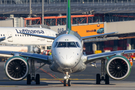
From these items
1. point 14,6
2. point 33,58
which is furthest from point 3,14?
point 33,58

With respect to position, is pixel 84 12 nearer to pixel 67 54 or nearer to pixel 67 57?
pixel 67 54

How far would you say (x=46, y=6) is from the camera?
329ft

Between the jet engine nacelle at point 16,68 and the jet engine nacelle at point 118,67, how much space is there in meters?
5.67

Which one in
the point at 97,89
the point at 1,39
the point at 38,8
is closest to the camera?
the point at 97,89

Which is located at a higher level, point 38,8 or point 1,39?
point 38,8

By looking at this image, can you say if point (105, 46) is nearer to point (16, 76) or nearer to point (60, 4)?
point (60, 4)

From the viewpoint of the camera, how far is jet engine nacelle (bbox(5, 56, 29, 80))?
20.1 metres

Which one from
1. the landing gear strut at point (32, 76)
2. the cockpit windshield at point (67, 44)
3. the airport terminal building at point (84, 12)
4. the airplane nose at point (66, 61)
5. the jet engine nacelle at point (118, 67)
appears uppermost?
the airport terminal building at point (84, 12)

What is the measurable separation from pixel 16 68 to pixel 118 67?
6.99m

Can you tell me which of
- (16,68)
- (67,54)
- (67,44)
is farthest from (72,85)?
(16,68)

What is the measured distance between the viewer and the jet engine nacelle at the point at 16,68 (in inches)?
790

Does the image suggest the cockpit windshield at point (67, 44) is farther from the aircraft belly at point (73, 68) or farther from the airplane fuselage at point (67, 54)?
the aircraft belly at point (73, 68)

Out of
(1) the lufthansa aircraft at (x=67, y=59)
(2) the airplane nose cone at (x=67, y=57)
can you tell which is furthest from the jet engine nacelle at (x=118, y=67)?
(2) the airplane nose cone at (x=67, y=57)

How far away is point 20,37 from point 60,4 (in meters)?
42.1
